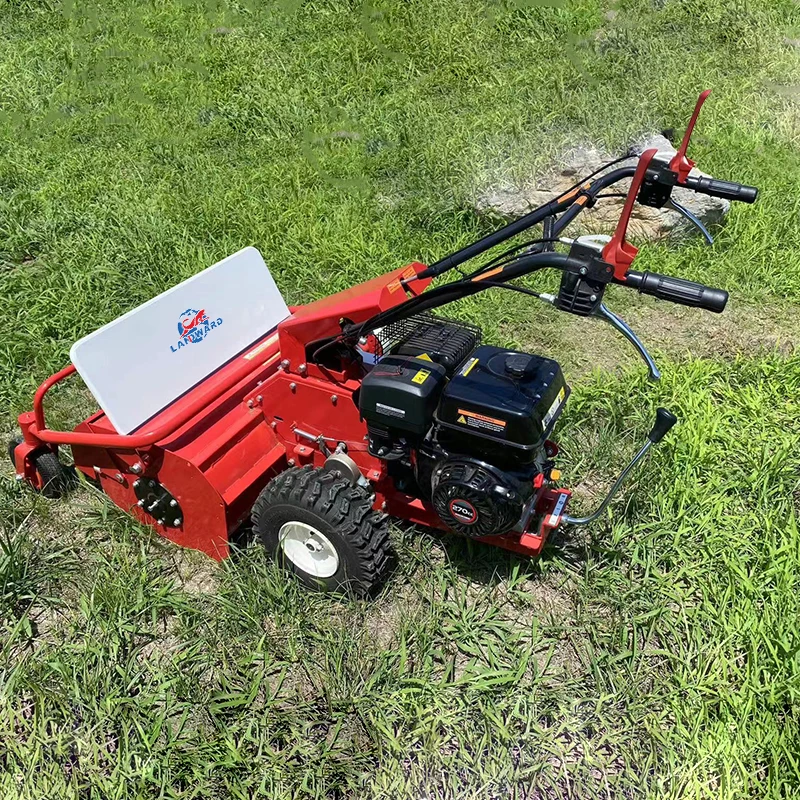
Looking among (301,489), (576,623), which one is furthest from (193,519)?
(576,623)

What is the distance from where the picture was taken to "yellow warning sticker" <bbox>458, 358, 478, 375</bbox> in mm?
2836

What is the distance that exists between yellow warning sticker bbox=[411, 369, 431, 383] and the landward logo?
1.31 m

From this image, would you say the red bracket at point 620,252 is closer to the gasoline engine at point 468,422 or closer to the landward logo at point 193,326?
the gasoline engine at point 468,422

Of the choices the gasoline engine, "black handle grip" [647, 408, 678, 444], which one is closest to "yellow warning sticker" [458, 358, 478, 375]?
the gasoline engine

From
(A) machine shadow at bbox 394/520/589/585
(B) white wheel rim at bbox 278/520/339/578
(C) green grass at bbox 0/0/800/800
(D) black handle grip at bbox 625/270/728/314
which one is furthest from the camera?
(A) machine shadow at bbox 394/520/589/585

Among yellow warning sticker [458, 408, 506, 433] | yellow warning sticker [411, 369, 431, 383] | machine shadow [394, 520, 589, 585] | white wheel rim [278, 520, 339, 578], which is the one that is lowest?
machine shadow [394, 520, 589, 585]

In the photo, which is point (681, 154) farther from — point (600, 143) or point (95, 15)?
point (95, 15)

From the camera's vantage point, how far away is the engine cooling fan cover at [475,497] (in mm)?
2748

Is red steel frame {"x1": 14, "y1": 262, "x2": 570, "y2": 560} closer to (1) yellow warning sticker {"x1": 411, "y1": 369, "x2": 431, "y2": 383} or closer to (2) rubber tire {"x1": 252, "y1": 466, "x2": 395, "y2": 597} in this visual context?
(2) rubber tire {"x1": 252, "y1": 466, "x2": 395, "y2": 597}

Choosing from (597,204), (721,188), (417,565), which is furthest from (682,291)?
(597,204)

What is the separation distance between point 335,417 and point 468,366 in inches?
30.0

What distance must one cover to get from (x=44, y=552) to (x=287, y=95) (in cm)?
663

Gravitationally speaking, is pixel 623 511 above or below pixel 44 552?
below

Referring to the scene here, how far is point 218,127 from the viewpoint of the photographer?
310 inches
